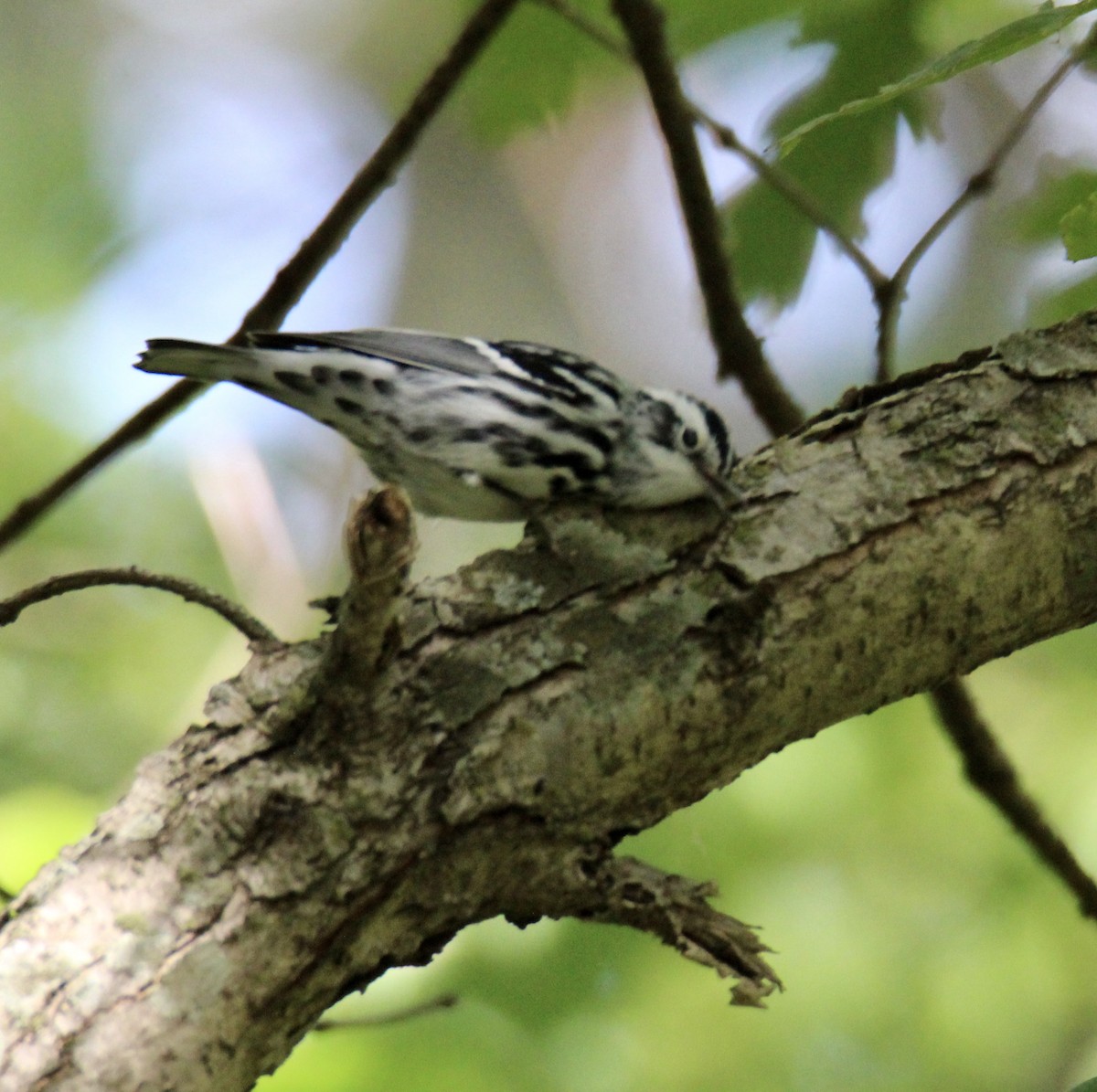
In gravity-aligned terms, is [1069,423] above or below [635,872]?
above

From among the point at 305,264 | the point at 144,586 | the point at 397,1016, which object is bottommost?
the point at 397,1016

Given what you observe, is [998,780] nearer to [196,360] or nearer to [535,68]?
[535,68]

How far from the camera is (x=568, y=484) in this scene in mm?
2889

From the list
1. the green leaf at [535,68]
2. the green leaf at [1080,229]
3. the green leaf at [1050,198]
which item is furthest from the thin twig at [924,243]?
the green leaf at [1080,229]

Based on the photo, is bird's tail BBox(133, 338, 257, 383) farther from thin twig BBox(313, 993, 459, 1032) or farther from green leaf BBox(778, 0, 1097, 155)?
green leaf BBox(778, 0, 1097, 155)

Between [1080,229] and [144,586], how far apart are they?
154 cm

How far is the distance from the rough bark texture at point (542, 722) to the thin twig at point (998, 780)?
0.65 meters

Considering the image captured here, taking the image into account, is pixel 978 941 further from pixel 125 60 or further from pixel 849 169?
pixel 125 60

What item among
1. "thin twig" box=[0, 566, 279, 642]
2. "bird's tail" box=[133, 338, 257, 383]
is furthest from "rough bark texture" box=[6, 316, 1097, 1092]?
"bird's tail" box=[133, 338, 257, 383]

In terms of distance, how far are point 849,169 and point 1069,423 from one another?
75 cm

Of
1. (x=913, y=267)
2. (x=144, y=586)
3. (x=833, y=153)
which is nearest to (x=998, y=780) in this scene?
(x=913, y=267)

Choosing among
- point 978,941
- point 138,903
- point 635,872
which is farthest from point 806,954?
point 138,903

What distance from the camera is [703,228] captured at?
3061mm

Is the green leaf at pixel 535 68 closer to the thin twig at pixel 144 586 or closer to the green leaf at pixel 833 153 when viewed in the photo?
the green leaf at pixel 833 153
